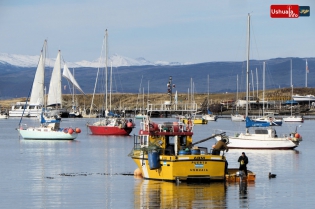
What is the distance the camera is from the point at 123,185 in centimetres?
3894

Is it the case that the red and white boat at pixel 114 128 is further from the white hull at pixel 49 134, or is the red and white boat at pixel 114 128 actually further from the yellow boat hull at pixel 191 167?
the yellow boat hull at pixel 191 167

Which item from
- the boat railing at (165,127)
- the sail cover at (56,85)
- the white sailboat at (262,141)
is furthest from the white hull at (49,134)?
the sail cover at (56,85)

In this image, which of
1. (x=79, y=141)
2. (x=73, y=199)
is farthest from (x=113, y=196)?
(x=79, y=141)

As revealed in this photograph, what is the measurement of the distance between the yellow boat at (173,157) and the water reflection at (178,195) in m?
0.43

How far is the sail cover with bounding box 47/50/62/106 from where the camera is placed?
421ft

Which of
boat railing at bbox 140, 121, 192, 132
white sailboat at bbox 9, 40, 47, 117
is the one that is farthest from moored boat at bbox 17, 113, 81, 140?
boat railing at bbox 140, 121, 192, 132

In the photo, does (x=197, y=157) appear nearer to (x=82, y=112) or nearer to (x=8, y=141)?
(x=8, y=141)

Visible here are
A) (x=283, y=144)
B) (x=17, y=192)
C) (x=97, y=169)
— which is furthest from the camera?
(x=283, y=144)

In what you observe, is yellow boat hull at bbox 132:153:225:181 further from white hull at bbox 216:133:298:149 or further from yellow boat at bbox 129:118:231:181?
white hull at bbox 216:133:298:149

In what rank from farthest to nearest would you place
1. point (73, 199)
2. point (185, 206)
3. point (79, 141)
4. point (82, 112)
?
point (82, 112) → point (79, 141) → point (73, 199) → point (185, 206)

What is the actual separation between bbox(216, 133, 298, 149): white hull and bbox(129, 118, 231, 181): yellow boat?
74.6 ft

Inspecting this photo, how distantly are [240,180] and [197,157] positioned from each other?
383cm

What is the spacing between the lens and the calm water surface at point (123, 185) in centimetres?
3281

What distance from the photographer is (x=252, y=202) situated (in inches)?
1289
